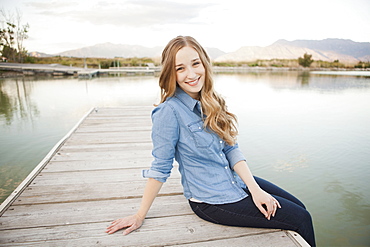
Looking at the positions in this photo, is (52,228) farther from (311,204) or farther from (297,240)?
(311,204)

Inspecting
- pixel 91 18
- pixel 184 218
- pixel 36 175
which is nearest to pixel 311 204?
pixel 184 218

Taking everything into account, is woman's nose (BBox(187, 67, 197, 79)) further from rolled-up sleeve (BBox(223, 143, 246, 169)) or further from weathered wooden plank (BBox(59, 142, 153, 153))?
weathered wooden plank (BBox(59, 142, 153, 153))

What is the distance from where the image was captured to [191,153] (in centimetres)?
118

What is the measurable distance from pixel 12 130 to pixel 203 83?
5318mm

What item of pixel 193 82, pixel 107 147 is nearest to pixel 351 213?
pixel 193 82

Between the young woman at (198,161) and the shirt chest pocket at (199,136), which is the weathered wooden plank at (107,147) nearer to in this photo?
the young woman at (198,161)

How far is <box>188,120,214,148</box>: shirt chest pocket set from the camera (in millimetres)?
1177

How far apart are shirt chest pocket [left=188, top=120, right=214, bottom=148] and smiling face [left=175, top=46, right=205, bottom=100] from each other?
196 mm

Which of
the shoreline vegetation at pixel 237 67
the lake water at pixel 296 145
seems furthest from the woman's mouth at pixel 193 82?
the shoreline vegetation at pixel 237 67

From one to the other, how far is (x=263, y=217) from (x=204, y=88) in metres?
0.75

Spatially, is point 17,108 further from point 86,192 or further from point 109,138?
point 86,192

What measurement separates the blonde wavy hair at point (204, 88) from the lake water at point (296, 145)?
0.54 metres

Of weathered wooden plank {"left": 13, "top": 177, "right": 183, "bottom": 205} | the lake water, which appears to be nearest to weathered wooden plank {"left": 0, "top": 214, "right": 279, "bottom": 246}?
weathered wooden plank {"left": 13, "top": 177, "right": 183, "bottom": 205}

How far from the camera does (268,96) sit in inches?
374
